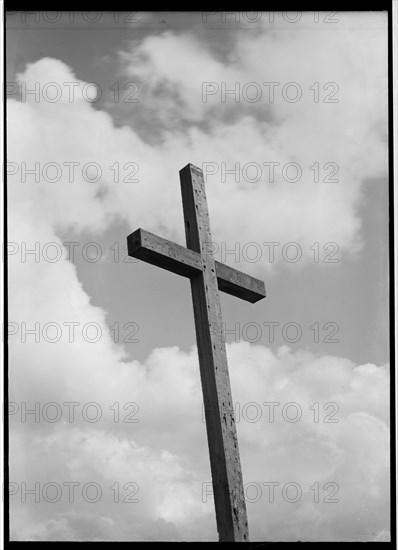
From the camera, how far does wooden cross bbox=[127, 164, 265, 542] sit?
9.62 feet

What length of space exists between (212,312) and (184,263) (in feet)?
0.71

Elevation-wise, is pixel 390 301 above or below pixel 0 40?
below

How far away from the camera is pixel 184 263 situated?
10.7 feet

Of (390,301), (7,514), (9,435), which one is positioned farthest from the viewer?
(390,301)

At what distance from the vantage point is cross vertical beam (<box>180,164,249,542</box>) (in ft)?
9.57

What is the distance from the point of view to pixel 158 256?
318cm

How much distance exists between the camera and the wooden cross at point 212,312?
2934 mm

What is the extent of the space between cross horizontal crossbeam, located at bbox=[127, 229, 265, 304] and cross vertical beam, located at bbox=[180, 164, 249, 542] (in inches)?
2.1

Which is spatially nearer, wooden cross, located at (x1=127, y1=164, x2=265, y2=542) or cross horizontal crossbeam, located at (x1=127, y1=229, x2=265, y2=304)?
wooden cross, located at (x1=127, y1=164, x2=265, y2=542)

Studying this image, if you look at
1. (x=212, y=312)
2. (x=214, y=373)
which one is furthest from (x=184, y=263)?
(x=214, y=373)

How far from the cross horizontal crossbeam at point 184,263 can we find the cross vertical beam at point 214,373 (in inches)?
2.1
